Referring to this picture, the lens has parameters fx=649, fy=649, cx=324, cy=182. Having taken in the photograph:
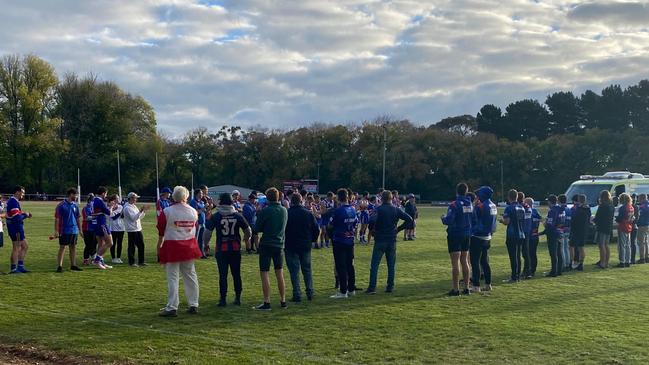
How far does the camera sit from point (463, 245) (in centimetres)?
1221

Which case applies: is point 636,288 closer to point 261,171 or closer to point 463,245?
point 463,245

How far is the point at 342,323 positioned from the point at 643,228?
12626 mm

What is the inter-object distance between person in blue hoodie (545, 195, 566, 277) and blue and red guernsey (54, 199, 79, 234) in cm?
1118

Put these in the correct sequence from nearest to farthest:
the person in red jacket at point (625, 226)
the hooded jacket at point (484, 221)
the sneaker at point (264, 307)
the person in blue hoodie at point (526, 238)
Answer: the sneaker at point (264, 307) < the hooded jacket at point (484, 221) < the person in blue hoodie at point (526, 238) < the person in red jacket at point (625, 226)

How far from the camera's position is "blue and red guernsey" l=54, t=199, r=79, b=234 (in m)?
14.9

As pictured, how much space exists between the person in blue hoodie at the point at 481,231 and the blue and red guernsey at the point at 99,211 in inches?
358

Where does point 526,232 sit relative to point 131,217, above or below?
below

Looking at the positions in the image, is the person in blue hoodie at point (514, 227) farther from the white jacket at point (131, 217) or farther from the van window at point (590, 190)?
the van window at point (590, 190)

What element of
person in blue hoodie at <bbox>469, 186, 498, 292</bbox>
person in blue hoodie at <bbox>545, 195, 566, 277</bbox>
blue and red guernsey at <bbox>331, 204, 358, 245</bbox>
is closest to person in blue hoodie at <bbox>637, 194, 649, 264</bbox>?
person in blue hoodie at <bbox>545, 195, 566, 277</bbox>

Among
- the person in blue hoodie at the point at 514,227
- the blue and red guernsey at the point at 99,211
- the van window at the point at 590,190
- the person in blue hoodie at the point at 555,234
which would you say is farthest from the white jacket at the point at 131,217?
the van window at the point at 590,190

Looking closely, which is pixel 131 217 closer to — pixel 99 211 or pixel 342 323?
pixel 99 211

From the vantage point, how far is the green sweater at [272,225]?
10867mm

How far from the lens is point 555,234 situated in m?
15.4

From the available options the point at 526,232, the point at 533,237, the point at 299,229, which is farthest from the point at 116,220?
the point at 533,237
